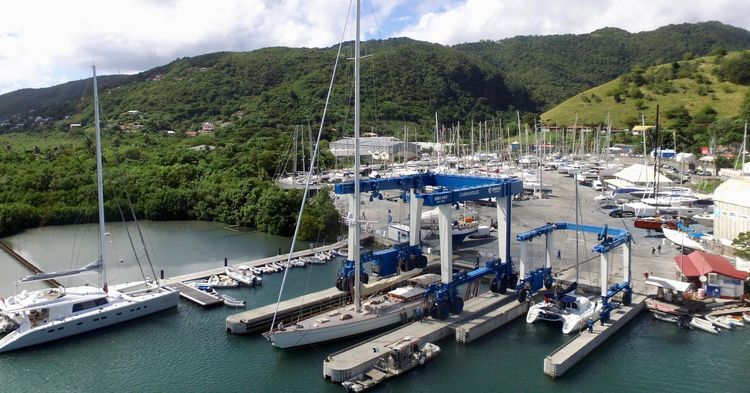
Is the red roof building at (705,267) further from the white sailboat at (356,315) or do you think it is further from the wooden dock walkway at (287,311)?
the wooden dock walkway at (287,311)

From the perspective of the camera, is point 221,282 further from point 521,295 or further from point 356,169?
point 521,295

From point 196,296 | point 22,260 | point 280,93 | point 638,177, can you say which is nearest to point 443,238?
point 196,296

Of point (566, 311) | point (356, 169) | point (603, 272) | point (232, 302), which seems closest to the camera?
point (356, 169)

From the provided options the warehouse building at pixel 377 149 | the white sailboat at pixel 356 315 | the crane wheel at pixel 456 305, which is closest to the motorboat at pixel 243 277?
the white sailboat at pixel 356 315

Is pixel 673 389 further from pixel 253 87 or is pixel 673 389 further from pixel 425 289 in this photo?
pixel 253 87

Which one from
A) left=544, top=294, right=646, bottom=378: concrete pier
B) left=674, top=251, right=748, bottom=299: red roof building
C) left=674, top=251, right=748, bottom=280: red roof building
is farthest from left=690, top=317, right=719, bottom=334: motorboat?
left=674, top=251, right=748, bottom=280: red roof building

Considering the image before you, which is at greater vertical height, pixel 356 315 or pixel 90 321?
pixel 356 315

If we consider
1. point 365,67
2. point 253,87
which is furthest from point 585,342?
point 253,87
